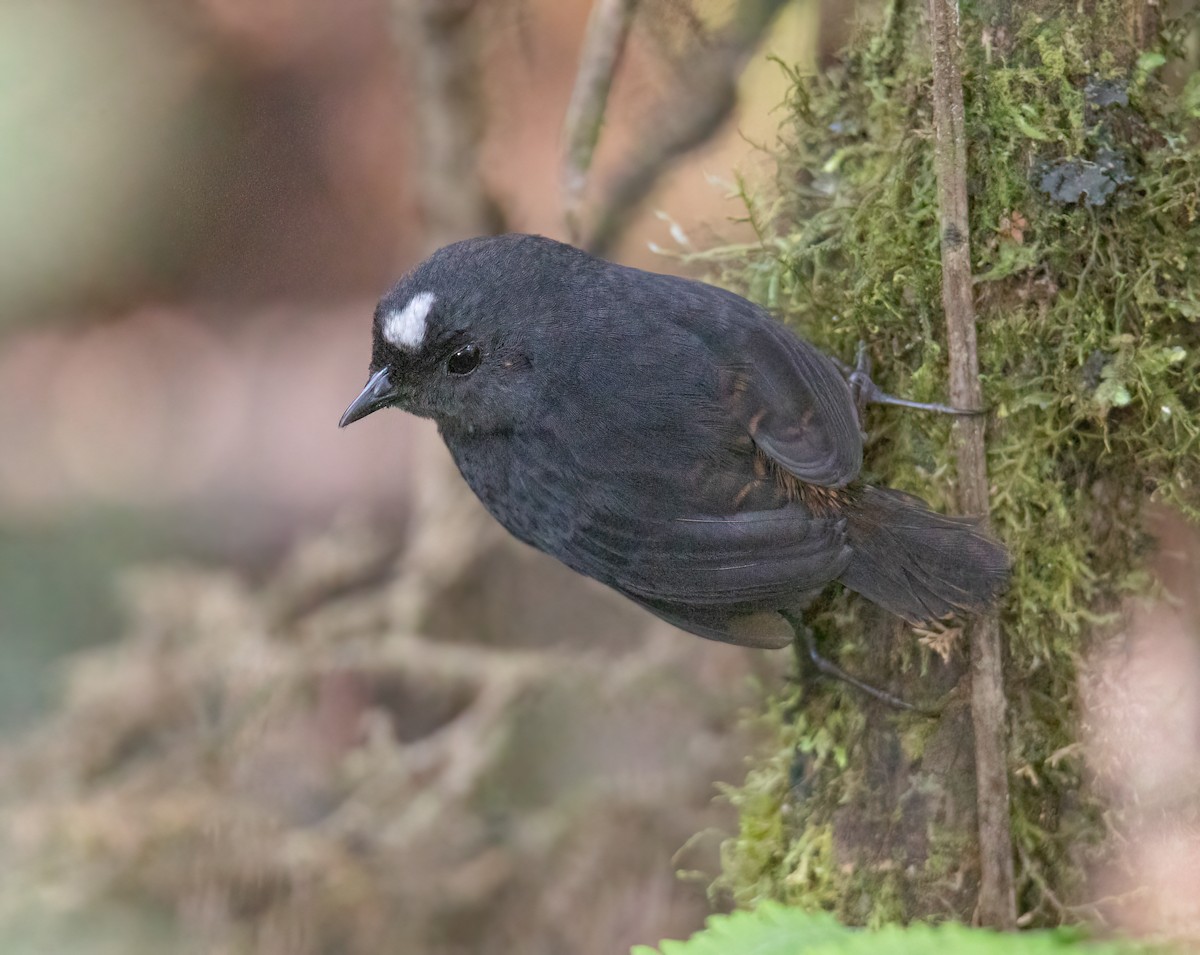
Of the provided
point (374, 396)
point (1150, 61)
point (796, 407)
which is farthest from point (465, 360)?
point (1150, 61)

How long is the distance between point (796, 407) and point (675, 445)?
0.88 ft

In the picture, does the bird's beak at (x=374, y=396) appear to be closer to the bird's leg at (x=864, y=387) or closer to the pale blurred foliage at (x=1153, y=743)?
the bird's leg at (x=864, y=387)

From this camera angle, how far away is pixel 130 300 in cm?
488

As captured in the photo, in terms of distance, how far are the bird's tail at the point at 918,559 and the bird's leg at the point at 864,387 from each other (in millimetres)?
192

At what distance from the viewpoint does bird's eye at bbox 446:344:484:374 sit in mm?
2617

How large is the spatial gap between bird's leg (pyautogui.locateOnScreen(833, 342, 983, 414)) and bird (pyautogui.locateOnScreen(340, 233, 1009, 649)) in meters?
0.04

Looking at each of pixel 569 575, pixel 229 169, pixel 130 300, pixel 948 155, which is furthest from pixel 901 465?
pixel 130 300

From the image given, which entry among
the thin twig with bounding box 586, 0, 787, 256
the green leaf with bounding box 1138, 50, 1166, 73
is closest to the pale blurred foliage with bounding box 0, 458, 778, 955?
the thin twig with bounding box 586, 0, 787, 256

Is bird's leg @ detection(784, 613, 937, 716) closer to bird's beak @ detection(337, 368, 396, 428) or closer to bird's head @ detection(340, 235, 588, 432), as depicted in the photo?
bird's head @ detection(340, 235, 588, 432)

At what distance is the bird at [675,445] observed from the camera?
7.64ft

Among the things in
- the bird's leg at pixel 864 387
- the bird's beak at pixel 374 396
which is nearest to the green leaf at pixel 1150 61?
the bird's leg at pixel 864 387

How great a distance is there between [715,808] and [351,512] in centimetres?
198

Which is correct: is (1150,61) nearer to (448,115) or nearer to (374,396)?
(374,396)

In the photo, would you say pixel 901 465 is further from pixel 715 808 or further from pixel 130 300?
pixel 130 300
